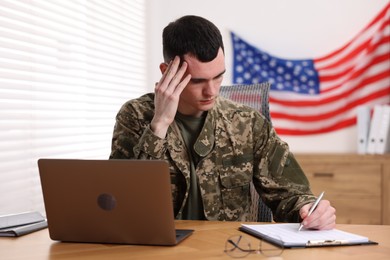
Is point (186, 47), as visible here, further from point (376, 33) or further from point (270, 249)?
point (376, 33)

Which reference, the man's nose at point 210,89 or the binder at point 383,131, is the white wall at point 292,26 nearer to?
the binder at point 383,131

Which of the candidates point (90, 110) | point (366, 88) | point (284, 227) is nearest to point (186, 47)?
point (284, 227)

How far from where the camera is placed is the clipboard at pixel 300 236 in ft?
3.79

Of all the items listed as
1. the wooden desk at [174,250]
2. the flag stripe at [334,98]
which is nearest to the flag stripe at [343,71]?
the flag stripe at [334,98]

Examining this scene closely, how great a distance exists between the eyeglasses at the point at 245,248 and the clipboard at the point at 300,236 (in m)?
0.02

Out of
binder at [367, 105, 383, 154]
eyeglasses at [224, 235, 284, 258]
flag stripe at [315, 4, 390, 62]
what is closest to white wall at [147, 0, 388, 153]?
flag stripe at [315, 4, 390, 62]

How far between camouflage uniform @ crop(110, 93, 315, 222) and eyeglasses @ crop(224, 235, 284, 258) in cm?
47

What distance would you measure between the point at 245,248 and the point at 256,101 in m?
0.94

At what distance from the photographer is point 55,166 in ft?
3.87

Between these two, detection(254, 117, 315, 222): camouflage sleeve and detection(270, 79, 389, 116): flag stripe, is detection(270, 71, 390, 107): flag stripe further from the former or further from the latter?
detection(254, 117, 315, 222): camouflage sleeve

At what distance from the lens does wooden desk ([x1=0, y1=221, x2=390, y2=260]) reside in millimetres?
1087

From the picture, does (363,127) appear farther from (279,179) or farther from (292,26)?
(279,179)

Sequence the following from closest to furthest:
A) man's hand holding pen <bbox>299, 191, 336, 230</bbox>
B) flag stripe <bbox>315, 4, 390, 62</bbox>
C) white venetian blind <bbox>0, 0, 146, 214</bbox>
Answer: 1. man's hand holding pen <bbox>299, 191, 336, 230</bbox>
2. white venetian blind <bbox>0, 0, 146, 214</bbox>
3. flag stripe <bbox>315, 4, 390, 62</bbox>

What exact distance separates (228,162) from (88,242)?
677 mm
